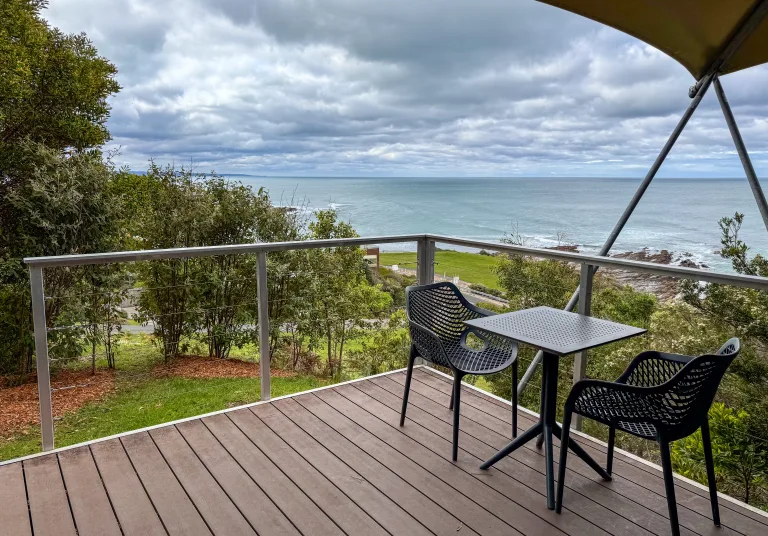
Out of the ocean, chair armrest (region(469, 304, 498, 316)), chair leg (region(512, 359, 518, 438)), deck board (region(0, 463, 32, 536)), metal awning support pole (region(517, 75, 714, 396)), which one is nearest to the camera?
deck board (region(0, 463, 32, 536))

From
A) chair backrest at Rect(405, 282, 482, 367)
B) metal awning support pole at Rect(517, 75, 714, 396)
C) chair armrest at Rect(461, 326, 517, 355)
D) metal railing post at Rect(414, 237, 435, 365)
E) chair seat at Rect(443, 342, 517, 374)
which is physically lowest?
chair seat at Rect(443, 342, 517, 374)

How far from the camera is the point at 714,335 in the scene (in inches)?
130

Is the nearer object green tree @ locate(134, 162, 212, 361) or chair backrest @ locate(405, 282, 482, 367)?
chair backrest @ locate(405, 282, 482, 367)

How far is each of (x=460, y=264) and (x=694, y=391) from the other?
4.08 m

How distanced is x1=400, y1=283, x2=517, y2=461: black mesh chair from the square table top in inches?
8.6

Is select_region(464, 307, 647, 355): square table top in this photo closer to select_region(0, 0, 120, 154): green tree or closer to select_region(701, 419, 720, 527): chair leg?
select_region(701, 419, 720, 527): chair leg

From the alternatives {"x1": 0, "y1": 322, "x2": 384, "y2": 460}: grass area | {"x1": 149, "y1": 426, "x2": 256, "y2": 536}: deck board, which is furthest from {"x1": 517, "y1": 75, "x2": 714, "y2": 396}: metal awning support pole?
{"x1": 0, "y1": 322, "x2": 384, "y2": 460}: grass area

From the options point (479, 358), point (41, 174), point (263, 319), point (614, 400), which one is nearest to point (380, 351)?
point (263, 319)

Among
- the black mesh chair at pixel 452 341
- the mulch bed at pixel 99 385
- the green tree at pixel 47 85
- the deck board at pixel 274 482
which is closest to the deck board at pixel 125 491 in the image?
the deck board at pixel 274 482

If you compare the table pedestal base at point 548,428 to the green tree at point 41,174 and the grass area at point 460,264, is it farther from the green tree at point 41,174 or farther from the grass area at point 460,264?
the green tree at point 41,174

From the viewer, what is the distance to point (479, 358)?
115 inches

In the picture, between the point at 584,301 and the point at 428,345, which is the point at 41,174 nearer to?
the point at 428,345

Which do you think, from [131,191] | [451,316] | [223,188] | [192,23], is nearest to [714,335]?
[451,316]

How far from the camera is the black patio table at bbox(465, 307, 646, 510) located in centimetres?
229
